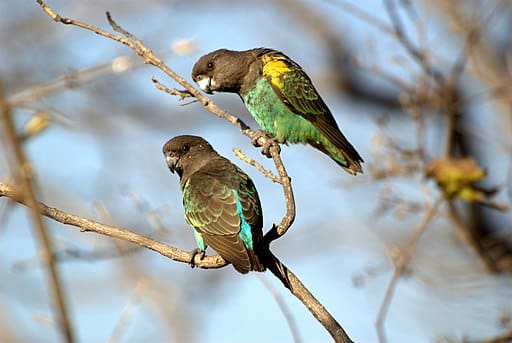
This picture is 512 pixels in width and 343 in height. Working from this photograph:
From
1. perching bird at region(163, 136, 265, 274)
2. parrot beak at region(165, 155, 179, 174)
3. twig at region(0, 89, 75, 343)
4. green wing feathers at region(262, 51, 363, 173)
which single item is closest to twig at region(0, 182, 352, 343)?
perching bird at region(163, 136, 265, 274)

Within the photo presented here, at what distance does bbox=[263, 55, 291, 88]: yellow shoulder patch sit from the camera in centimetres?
616

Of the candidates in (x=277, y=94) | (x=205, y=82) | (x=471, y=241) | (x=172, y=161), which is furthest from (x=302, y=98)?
(x=471, y=241)

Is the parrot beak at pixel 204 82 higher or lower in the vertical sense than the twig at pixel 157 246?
higher

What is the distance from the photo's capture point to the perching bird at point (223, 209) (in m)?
4.39

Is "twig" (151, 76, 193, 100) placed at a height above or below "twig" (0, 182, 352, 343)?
above

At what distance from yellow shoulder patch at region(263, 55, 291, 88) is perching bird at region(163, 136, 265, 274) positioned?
0.88m

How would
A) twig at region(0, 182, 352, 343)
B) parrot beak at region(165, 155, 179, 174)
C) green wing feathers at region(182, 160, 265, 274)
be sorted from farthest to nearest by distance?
parrot beak at region(165, 155, 179, 174) → green wing feathers at region(182, 160, 265, 274) → twig at region(0, 182, 352, 343)

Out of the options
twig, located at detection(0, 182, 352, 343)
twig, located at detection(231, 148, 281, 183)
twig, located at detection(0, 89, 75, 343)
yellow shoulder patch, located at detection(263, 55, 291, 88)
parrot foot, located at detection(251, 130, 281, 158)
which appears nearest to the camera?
twig, located at detection(0, 89, 75, 343)

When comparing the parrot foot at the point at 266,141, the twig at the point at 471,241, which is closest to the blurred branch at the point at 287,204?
the parrot foot at the point at 266,141

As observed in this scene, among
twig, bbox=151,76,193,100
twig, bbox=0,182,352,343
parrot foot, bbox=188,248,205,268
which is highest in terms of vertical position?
twig, bbox=151,76,193,100

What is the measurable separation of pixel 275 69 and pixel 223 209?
1.81 meters

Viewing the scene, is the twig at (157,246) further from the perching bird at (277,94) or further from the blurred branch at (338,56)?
the blurred branch at (338,56)

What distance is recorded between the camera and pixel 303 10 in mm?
14727

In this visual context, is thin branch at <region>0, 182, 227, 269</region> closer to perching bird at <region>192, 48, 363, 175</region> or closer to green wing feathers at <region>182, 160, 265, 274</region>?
green wing feathers at <region>182, 160, 265, 274</region>
